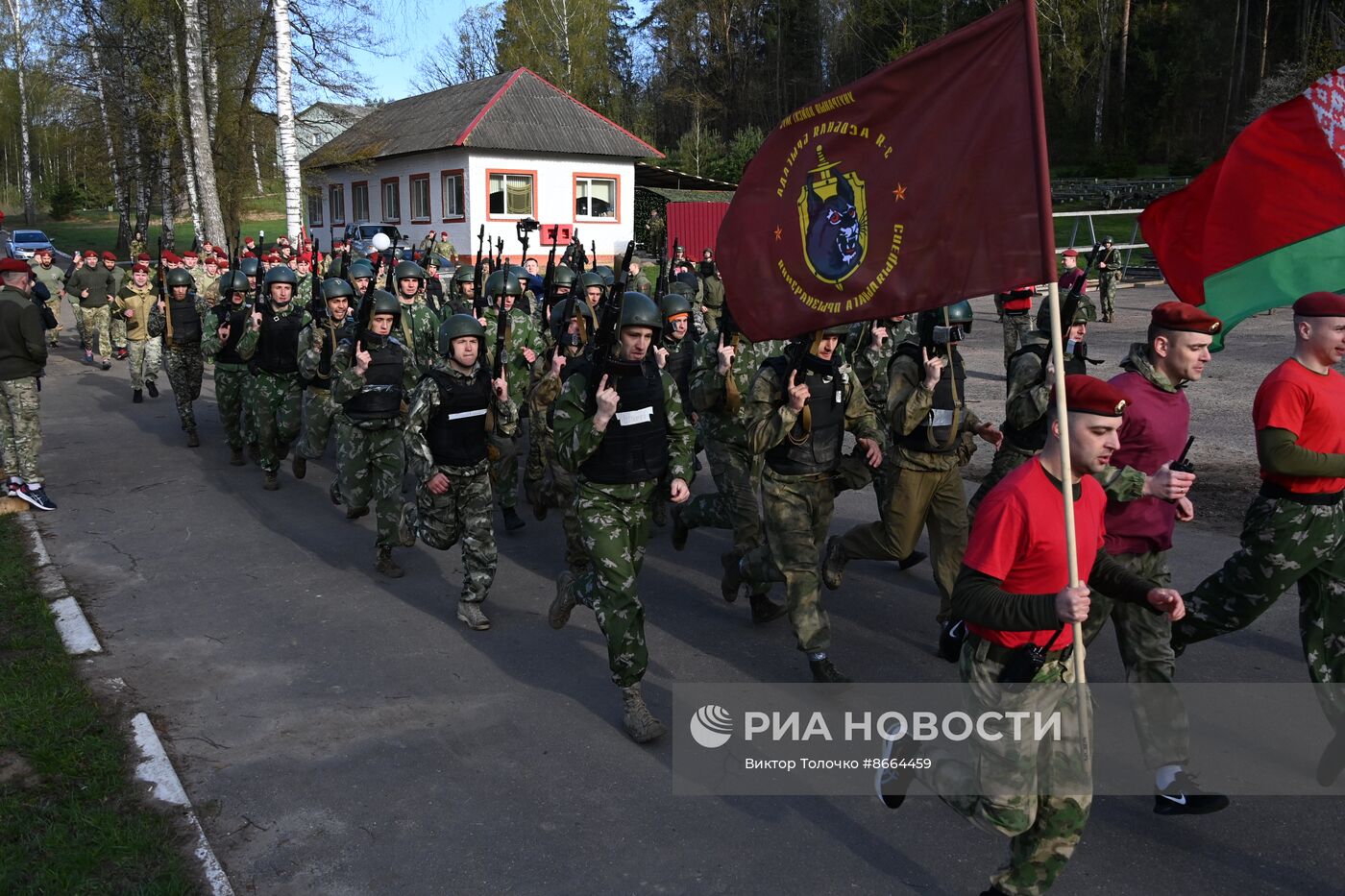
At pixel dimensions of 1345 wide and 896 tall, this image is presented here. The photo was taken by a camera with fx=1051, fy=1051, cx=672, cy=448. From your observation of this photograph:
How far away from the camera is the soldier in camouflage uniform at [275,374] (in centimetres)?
1089

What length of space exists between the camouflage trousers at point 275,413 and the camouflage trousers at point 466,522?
163 inches

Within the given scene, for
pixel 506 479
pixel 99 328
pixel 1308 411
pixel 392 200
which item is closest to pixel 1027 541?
pixel 1308 411

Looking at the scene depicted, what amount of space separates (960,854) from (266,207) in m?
71.7

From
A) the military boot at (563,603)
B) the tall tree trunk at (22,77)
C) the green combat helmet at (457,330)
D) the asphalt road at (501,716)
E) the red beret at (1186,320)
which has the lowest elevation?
the asphalt road at (501,716)

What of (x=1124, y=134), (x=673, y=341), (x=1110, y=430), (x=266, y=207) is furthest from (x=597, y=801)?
(x=266, y=207)

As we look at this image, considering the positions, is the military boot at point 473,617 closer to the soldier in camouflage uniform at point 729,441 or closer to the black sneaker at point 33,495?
the soldier in camouflage uniform at point 729,441

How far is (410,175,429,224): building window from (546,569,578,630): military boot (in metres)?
36.7

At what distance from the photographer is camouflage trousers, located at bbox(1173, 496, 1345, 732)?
4543 mm

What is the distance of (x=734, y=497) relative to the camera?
7.82m

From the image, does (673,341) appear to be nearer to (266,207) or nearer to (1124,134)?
(1124,134)

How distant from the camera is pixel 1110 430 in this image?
3.44 m

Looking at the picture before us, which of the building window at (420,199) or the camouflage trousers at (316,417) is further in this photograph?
the building window at (420,199)

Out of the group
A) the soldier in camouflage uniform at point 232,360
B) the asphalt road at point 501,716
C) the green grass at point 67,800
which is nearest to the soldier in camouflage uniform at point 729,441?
the asphalt road at point 501,716

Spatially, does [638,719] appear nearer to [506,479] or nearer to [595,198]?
[506,479]
